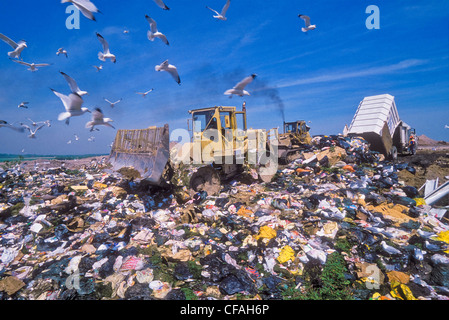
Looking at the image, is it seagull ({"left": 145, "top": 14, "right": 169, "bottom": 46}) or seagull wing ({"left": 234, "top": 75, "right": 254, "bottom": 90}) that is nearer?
seagull wing ({"left": 234, "top": 75, "right": 254, "bottom": 90})

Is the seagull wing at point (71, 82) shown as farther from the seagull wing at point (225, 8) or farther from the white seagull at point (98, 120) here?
the seagull wing at point (225, 8)

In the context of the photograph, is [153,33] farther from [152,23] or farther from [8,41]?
[8,41]

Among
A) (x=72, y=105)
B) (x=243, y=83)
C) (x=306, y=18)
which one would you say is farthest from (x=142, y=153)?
(x=306, y=18)

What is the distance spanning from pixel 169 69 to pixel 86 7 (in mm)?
1622

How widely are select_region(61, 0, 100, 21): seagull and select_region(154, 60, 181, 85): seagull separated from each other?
1317 mm

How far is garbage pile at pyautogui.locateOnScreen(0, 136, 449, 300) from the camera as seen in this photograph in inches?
114

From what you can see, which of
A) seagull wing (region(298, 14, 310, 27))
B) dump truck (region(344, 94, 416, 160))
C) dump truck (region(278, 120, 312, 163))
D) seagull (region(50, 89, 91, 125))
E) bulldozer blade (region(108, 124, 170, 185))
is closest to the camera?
seagull (region(50, 89, 91, 125))

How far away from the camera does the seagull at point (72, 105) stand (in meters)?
3.30

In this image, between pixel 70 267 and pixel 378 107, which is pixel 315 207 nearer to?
pixel 70 267

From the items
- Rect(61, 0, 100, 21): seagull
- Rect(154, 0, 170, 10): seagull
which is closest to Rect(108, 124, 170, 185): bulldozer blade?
Rect(154, 0, 170, 10): seagull

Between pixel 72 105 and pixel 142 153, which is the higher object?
pixel 72 105

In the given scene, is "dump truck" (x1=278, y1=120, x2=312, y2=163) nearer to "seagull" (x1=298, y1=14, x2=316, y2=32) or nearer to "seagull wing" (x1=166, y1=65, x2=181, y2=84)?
"seagull" (x1=298, y1=14, x2=316, y2=32)

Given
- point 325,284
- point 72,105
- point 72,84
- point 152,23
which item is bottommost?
point 325,284

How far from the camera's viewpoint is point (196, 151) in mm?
6328
